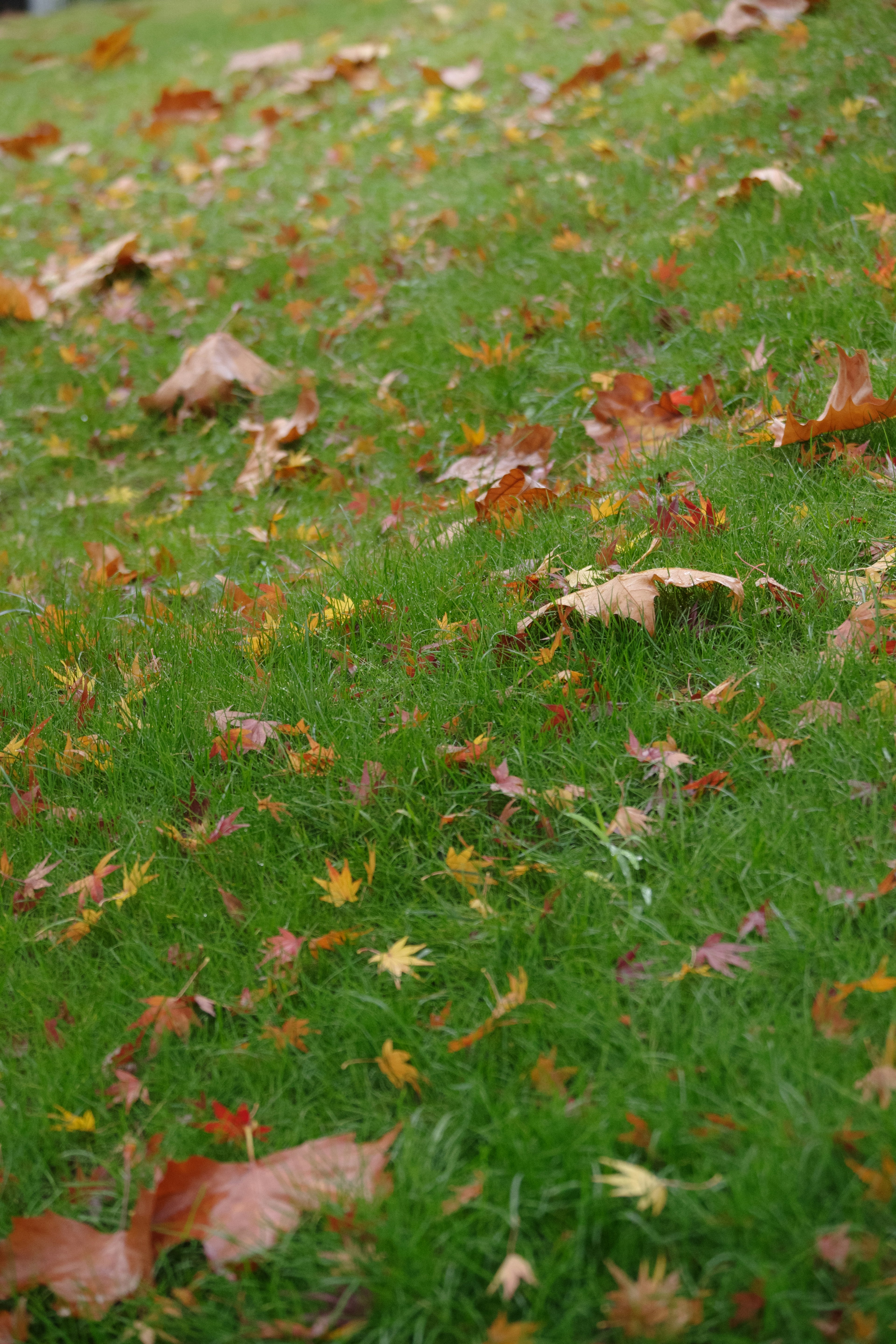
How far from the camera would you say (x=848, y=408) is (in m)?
2.87

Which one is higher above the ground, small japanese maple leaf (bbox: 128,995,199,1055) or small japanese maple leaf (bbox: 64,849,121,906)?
small japanese maple leaf (bbox: 64,849,121,906)

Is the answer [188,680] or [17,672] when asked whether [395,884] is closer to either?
[188,680]

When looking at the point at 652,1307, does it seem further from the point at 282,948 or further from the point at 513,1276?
the point at 282,948

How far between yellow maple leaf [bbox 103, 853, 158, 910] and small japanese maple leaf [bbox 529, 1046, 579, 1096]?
3.10 feet

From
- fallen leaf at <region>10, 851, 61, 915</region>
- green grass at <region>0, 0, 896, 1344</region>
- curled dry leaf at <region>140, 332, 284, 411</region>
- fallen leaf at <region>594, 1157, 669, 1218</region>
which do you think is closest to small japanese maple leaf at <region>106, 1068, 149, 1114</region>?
green grass at <region>0, 0, 896, 1344</region>

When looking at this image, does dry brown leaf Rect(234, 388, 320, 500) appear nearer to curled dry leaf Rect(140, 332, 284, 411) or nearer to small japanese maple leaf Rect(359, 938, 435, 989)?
curled dry leaf Rect(140, 332, 284, 411)

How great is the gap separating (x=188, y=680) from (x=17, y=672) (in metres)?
0.57

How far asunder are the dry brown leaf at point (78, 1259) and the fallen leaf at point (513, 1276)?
1.83 feet

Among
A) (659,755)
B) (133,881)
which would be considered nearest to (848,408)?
(659,755)

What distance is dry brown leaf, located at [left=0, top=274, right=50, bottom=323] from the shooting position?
563 cm

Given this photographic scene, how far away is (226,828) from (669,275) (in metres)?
2.94

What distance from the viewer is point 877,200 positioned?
3889mm

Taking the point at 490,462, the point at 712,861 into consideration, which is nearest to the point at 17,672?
the point at 490,462

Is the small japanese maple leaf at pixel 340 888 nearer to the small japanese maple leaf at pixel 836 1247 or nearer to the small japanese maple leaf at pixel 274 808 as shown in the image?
the small japanese maple leaf at pixel 274 808
